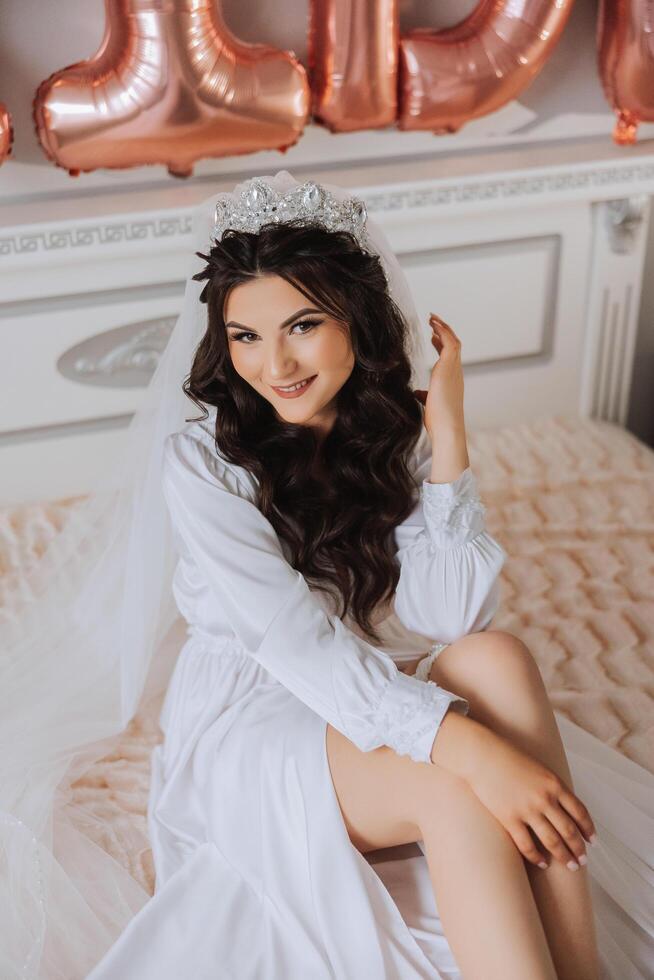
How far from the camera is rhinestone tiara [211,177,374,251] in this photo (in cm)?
129

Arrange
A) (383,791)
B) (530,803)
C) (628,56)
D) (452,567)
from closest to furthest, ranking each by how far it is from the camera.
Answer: (530,803) < (383,791) < (452,567) < (628,56)

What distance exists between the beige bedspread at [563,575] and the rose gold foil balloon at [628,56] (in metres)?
0.79

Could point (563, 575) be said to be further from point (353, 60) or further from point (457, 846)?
point (353, 60)

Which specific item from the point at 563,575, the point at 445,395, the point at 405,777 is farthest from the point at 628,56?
the point at 405,777

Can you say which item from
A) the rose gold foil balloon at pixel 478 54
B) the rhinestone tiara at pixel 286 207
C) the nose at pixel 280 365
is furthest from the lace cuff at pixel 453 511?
the rose gold foil balloon at pixel 478 54

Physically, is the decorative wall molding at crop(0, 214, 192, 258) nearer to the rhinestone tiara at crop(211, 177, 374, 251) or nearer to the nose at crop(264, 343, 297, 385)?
the rhinestone tiara at crop(211, 177, 374, 251)

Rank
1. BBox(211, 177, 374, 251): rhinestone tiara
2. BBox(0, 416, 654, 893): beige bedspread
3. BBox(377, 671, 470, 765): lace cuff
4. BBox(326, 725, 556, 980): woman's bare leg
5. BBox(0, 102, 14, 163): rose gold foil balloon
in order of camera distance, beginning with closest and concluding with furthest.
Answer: BBox(326, 725, 556, 980): woman's bare leg → BBox(377, 671, 470, 765): lace cuff → BBox(211, 177, 374, 251): rhinestone tiara → BBox(0, 416, 654, 893): beige bedspread → BBox(0, 102, 14, 163): rose gold foil balloon

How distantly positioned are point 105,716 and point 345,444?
58 cm

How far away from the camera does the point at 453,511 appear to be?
4.65 ft

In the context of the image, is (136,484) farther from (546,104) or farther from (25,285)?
(546,104)

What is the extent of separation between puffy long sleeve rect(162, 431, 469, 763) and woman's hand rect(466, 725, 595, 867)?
8 centimetres

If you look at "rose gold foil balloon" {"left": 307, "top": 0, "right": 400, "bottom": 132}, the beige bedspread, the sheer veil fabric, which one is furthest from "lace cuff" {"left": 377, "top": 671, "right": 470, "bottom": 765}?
"rose gold foil balloon" {"left": 307, "top": 0, "right": 400, "bottom": 132}

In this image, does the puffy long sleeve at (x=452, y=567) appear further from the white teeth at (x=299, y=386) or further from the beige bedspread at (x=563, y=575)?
the beige bedspread at (x=563, y=575)

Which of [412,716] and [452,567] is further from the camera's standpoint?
[452,567]
